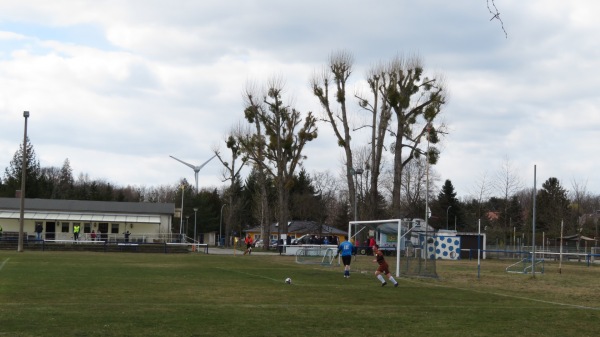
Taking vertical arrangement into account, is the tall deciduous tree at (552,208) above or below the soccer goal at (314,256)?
above

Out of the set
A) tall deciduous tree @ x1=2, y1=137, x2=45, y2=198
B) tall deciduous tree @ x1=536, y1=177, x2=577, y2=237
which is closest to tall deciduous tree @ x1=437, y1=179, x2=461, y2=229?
tall deciduous tree @ x1=536, y1=177, x2=577, y2=237

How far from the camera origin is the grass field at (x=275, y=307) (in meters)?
13.0

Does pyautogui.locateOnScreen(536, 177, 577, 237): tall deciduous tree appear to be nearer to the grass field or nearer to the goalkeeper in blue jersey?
the goalkeeper in blue jersey

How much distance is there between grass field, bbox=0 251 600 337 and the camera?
13023mm

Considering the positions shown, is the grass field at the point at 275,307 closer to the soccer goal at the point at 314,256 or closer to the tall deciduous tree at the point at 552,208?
the soccer goal at the point at 314,256

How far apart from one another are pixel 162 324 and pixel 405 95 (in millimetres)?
44668

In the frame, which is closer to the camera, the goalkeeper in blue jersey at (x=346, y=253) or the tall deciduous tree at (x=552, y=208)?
the goalkeeper in blue jersey at (x=346, y=253)

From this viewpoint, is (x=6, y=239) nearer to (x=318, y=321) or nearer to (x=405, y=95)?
(x=405, y=95)

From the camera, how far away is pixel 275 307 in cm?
1686

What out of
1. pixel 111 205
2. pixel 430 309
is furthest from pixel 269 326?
pixel 111 205

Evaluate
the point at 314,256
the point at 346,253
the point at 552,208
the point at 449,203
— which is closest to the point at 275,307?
the point at 346,253

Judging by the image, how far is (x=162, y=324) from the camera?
13.2 m

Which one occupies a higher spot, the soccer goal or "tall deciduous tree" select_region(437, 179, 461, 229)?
"tall deciduous tree" select_region(437, 179, 461, 229)

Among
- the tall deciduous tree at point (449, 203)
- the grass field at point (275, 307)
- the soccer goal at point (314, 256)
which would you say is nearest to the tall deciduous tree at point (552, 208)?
the tall deciduous tree at point (449, 203)
